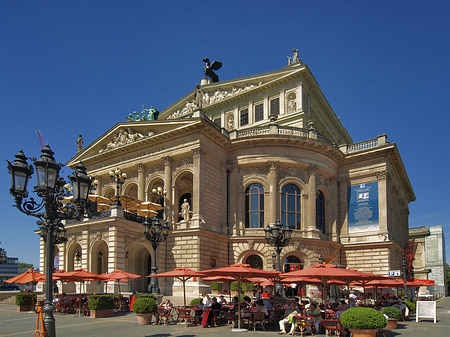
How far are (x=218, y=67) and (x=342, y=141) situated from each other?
19.3 m

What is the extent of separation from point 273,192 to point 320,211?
242 inches

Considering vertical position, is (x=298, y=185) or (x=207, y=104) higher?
(x=207, y=104)

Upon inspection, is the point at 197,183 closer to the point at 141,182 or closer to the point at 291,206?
the point at 141,182

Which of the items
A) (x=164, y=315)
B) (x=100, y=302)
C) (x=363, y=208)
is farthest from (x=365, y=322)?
(x=363, y=208)

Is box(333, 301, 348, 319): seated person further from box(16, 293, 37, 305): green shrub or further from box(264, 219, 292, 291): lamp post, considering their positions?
box(16, 293, 37, 305): green shrub

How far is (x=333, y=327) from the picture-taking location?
1530 cm

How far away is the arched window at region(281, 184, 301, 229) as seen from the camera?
1486 inches

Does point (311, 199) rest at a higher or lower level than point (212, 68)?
lower

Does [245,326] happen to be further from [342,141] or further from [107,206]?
[342,141]

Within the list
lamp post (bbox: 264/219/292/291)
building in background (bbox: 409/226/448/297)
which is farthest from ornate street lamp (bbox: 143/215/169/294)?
building in background (bbox: 409/226/448/297)

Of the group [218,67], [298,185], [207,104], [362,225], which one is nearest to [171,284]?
[298,185]

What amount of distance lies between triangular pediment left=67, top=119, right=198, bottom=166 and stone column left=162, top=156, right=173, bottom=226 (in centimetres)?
220

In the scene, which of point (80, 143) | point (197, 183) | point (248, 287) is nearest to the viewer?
point (248, 287)

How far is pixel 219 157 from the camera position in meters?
38.0
